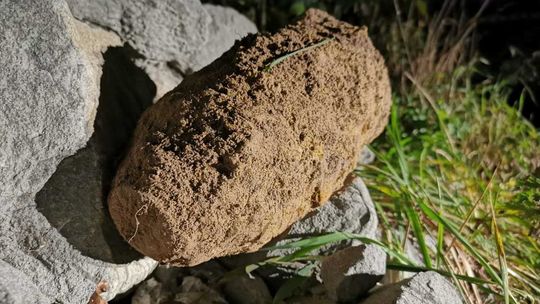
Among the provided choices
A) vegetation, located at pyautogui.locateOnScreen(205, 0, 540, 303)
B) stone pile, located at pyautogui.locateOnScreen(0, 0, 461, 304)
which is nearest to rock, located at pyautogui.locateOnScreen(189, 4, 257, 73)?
stone pile, located at pyautogui.locateOnScreen(0, 0, 461, 304)

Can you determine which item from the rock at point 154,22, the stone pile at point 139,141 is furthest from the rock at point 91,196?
the rock at point 154,22

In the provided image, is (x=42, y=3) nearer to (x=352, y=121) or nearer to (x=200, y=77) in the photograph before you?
(x=200, y=77)

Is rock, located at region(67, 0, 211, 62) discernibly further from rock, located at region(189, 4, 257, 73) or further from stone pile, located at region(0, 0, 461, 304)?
rock, located at region(189, 4, 257, 73)

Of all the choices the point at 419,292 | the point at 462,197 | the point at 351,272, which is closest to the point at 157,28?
the point at 351,272

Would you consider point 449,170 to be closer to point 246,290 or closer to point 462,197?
point 462,197

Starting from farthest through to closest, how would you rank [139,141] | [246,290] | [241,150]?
[246,290], [139,141], [241,150]
